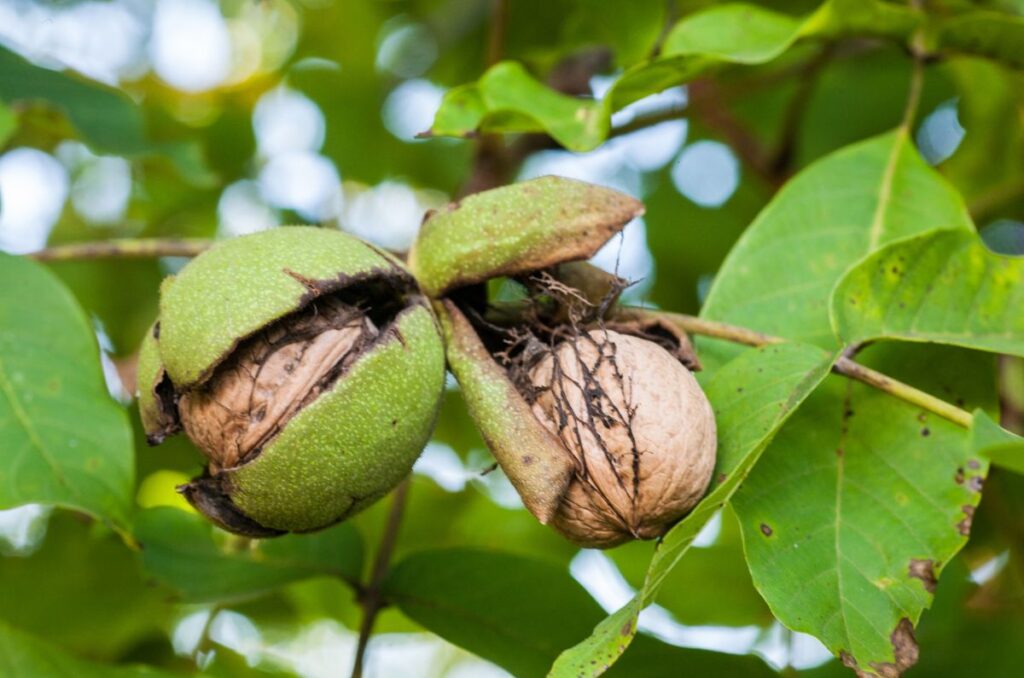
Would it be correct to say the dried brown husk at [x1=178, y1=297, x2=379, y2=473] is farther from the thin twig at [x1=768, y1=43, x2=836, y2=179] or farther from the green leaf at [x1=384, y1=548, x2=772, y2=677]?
the thin twig at [x1=768, y1=43, x2=836, y2=179]

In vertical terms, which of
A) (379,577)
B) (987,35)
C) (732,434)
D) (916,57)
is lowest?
(379,577)

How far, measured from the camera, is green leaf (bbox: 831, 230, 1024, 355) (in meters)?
→ 2.24

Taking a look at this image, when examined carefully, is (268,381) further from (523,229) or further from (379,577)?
(379,577)

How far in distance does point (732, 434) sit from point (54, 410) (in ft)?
4.75

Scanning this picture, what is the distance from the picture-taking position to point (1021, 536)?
11.6 feet

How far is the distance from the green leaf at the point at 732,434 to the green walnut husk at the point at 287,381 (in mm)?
513

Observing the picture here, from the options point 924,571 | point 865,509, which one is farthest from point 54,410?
point 924,571

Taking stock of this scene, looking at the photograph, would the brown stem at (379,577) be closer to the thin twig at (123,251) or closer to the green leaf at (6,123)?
the thin twig at (123,251)

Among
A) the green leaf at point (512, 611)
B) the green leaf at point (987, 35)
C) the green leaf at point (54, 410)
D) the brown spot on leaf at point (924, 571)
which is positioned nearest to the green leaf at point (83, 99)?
the green leaf at point (54, 410)

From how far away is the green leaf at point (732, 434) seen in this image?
5.93 feet

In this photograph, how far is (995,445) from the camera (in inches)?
63.2

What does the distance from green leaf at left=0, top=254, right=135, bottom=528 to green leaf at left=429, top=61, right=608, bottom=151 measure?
95 centimetres

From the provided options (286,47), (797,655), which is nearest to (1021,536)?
(797,655)

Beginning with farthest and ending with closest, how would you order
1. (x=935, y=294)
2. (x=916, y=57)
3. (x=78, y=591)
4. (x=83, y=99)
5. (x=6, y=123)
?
(x=78, y=591), (x=83, y=99), (x=916, y=57), (x=6, y=123), (x=935, y=294)
